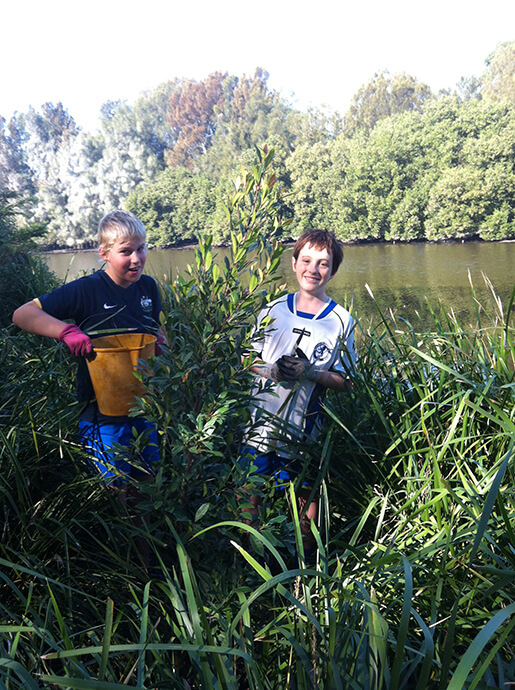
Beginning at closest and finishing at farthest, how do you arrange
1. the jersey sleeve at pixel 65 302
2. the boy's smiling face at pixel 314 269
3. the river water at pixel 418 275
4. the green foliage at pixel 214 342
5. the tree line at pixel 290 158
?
1. the green foliage at pixel 214 342
2. the jersey sleeve at pixel 65 302
3. the boy's smiling face at pixel 314 269
4. the river water at pixel 418 275
5. the tree line at pixel 290 158

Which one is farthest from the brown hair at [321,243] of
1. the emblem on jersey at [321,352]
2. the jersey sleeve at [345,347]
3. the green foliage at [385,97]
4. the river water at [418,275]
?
the green foliage at [385,97]

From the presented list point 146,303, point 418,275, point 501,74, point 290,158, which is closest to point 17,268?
point 146,303

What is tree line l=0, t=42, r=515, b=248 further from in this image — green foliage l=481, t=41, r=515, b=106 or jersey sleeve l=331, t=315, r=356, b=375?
jersey sleeve l=331, t=315, r=356, b=375

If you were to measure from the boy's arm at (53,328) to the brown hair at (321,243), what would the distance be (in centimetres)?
119

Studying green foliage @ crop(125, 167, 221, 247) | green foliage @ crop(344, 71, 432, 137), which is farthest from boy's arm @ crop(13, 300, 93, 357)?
green foliage @ crop(344, 71, 432, 137)

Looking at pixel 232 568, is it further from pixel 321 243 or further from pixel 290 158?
pixel 290 158

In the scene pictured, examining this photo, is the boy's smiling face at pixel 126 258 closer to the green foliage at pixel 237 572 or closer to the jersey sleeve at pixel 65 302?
the jersey sleeve at pixel 65 302

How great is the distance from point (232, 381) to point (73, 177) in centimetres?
5745

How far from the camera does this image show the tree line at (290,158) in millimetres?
28438

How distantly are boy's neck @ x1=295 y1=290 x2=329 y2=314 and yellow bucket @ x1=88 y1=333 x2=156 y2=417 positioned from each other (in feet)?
2.87

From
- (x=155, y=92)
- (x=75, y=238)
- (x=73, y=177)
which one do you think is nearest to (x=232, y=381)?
(x=75, y=238)

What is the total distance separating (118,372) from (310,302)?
40.9 inches

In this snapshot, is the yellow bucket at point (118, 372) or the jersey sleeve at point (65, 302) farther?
the jersey sleeve at point (65, 302)

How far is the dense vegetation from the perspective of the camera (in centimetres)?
120
